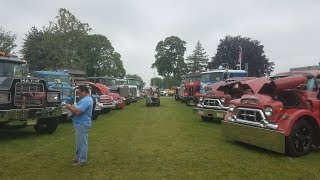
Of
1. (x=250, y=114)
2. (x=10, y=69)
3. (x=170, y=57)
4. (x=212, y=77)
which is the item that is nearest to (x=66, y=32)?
(x=212, y=77)

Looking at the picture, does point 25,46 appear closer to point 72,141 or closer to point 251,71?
point 251,71

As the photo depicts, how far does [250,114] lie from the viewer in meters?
9.70

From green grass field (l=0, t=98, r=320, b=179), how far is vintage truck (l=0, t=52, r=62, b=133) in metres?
0.49

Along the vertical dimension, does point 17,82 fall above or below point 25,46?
below

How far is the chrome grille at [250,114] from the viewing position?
936cm

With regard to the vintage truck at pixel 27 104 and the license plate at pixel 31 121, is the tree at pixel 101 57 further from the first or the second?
the license plate at pixel 31 121

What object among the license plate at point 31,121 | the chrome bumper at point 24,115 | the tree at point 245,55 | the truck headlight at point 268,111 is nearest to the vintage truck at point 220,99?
the truck headlight at point 268,111

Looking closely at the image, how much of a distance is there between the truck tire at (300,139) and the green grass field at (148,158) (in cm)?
20

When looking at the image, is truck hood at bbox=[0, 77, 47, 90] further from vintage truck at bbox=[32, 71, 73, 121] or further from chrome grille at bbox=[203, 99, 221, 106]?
chrome grille at bbox=[203, 99, 221, 106]

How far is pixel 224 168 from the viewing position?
7.79m

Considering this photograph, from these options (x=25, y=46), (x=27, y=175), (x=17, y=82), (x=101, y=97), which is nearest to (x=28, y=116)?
(x=17, y=82)

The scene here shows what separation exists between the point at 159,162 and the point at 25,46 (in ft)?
179

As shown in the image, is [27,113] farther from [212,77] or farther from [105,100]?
[212,77]

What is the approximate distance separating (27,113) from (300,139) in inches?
292
